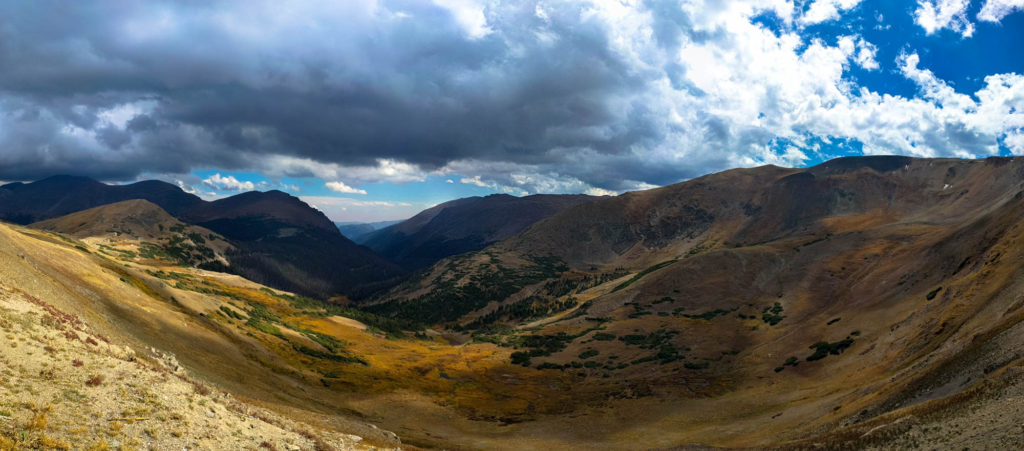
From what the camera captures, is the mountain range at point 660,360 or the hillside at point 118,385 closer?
the hillside at point 118,385

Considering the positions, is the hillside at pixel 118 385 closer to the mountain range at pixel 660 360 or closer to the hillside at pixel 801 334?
the mountain range at pixel 660 360

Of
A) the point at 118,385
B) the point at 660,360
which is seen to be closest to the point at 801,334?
the point at 660,360

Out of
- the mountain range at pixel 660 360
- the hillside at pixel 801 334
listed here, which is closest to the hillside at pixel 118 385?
the mountain range at pixel 660 360

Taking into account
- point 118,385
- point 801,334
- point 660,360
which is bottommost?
point 660,360

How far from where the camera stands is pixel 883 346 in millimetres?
44562

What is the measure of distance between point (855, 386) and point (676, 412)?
16977 mm

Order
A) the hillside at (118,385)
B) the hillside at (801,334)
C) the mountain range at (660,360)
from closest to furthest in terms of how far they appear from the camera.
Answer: the hillside at (118,385), the mountain range at (660,360), the hillside at (801,334)

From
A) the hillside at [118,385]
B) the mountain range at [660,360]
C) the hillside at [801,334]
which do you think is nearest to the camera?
the hillside at [118,385]

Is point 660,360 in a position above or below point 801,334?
below

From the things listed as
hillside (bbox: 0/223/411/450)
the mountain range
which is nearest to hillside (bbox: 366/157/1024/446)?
the mountain range

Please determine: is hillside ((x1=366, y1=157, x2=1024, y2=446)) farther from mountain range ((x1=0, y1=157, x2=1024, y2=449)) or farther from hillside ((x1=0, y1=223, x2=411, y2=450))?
hillside ((x1=0, y1=223, x2=411, y2=450))

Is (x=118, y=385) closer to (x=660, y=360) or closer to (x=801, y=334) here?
(x=660, y=360)

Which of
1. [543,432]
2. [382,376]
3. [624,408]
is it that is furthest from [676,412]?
[382,376]

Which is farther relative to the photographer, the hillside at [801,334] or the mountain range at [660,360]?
the hillside at [801,334]
